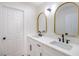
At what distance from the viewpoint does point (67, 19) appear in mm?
1411

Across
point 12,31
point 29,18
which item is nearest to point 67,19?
point 29,18

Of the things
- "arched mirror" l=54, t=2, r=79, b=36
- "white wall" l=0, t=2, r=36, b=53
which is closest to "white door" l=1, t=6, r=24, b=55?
"white wall" l=0, t=2, r=36, b=53

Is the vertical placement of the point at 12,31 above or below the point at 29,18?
below

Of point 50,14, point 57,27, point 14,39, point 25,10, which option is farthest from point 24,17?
point 57,27

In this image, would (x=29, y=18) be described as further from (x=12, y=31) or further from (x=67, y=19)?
(x=67, y=19)

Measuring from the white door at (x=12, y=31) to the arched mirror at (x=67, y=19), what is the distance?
80 centimetres

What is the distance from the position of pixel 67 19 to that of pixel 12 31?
1106mm

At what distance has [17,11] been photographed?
1.38m

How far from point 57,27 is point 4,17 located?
1.12m

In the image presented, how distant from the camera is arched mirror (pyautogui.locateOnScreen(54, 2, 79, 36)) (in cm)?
129

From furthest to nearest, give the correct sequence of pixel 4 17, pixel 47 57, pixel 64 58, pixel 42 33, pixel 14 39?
1. pixel 42 33
2. pixel 14 39
3. pixel 4 17
4. pixel 47 57
5. pixel 64 58

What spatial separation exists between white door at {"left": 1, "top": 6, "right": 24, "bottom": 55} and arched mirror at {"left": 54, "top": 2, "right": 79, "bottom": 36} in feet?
2.64

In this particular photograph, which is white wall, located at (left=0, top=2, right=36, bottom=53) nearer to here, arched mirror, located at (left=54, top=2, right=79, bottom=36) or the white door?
the white door

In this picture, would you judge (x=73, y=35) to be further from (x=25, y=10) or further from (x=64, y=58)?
(x=25, y=10)
